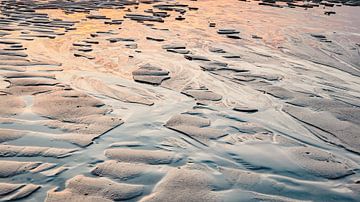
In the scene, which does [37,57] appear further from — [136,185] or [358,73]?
[358,73]

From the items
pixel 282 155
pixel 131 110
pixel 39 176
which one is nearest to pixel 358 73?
pixel 282 155

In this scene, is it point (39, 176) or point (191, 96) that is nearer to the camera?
point (39, 176)

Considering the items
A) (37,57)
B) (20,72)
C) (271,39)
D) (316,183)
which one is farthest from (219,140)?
(271,39)

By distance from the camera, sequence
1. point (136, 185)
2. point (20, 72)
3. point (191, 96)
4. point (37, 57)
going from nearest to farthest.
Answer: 1. point (136, 185)
2. point (191, 96)
3. point (20, 72)
4. point (37, 57)

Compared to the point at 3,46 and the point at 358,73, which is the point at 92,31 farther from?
the point at 358,73

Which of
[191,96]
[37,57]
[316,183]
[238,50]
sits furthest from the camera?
[238,50]

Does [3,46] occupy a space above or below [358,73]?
above
